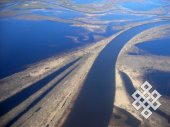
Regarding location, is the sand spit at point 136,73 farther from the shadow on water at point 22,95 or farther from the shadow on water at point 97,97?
the shadow on water at point 22,95

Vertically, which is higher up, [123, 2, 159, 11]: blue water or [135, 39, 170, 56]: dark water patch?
[123, 2, 159, 11]: blue water

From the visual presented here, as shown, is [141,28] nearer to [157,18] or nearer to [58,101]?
[157,18]

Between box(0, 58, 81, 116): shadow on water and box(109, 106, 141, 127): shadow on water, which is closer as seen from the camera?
box(109, 106, 141, 127): shadow on water

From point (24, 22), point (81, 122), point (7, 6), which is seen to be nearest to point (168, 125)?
point (81, 122)

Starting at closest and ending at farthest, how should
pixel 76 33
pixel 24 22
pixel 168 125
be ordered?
pixel 168 125, pixel 76 33, pixel 24 22

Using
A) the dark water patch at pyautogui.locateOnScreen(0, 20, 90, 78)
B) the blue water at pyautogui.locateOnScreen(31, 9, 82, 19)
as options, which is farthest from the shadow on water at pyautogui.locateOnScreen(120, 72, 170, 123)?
the blue water at pyautogui.locateOnScreen(31, 9, 82, 19)
